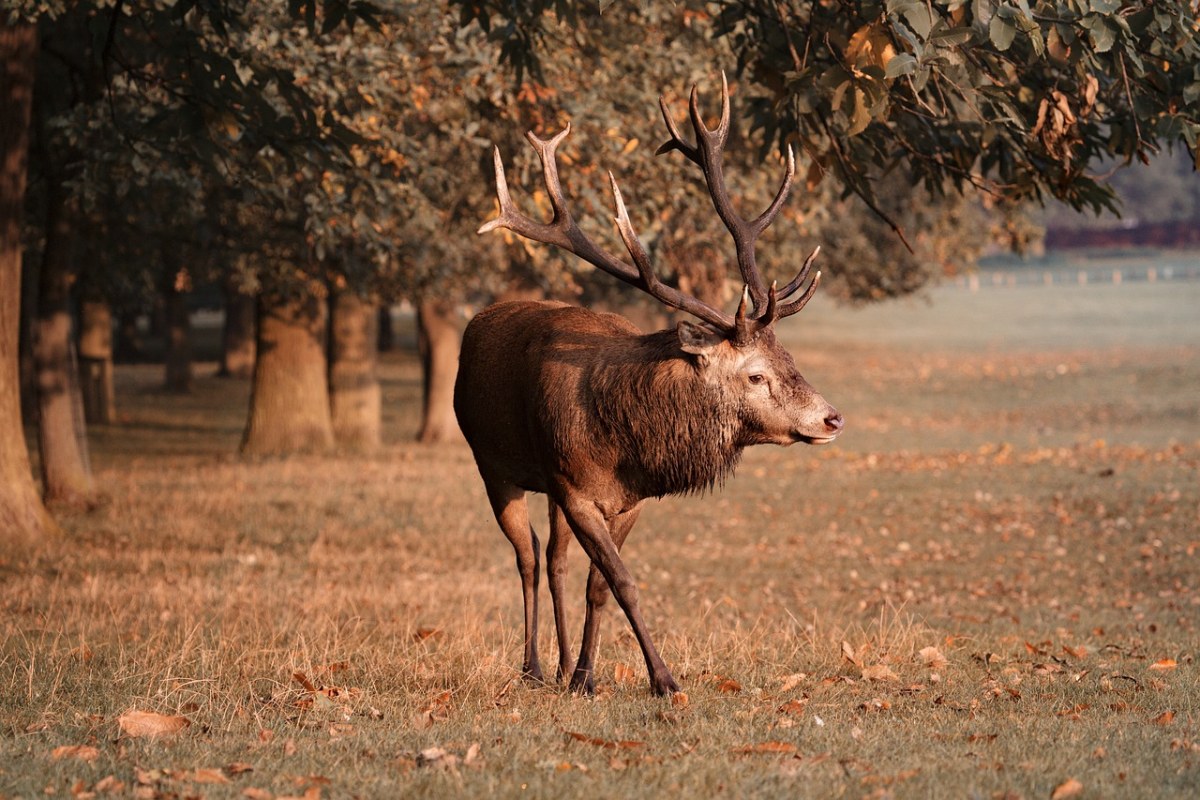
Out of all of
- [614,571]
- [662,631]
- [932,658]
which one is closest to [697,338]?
[614,571]

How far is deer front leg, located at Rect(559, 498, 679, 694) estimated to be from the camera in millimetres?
7340

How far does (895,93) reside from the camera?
29.6ft

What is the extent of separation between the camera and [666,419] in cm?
740

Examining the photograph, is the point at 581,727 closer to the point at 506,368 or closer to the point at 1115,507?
the point at 506,368

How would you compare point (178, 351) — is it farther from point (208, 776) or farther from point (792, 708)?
point (208, 776)

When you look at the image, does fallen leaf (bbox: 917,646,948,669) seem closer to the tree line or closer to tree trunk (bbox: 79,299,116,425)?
the tree line

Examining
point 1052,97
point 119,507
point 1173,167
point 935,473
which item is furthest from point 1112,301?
point 1052,97

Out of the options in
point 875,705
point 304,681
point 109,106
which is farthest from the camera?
point 109,106

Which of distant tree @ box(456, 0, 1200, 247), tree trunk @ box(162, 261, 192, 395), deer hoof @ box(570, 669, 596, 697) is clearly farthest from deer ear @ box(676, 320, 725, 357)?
tree trunk @ box(162, 261, 192, 395)

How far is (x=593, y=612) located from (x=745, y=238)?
6.38 feet

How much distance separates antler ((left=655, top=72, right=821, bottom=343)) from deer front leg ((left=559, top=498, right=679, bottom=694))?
108 centimetres

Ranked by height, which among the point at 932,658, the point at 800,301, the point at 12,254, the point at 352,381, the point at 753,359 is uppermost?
the point at 12,254

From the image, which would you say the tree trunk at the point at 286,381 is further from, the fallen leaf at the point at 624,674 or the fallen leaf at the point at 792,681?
the fallen leaf at the point at 792,681

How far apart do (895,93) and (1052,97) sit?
84 centimetres
